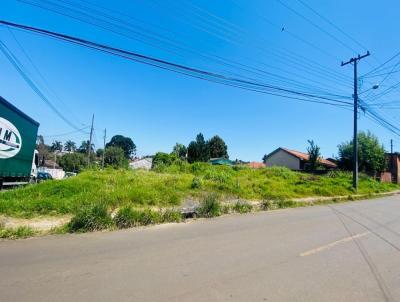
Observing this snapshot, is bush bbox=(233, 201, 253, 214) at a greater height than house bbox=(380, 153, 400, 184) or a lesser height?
lesser

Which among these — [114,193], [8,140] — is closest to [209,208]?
[114,193]

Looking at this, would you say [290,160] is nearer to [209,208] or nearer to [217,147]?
[217,147]

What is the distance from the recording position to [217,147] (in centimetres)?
6638

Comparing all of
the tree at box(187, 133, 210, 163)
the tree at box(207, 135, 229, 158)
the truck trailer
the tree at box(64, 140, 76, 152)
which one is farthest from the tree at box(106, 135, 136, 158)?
the truck trailer

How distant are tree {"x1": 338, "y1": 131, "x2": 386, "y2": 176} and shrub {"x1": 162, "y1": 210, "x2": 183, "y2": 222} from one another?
134 ft

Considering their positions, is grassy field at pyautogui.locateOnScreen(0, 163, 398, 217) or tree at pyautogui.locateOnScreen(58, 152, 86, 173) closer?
grassy field at pyautogui.locateOnScreen(0, 163, 398, 217)

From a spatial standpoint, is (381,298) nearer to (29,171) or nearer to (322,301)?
(322,301)

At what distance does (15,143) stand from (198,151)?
3937 centimetres

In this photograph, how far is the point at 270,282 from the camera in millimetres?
4480

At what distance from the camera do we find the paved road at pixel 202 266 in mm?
4027

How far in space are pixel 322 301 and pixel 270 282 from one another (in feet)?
2.57

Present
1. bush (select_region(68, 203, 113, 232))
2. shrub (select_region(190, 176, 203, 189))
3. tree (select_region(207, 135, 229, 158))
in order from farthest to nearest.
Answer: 1. tree (select_region(207, 135, 229, 158))
2. shrub (select_region(190, 176, 203, 189))
3. bush (select_region(68, 203, 113, 232))

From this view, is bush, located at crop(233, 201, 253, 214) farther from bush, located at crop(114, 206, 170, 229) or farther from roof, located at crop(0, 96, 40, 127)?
roof, located at crop(0, 96, 40, 127)

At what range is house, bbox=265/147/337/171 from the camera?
158 feet
